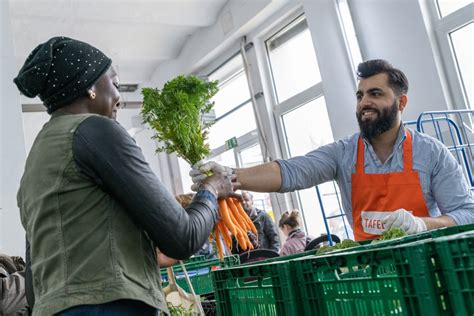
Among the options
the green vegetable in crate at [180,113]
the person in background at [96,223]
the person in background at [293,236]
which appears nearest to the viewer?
the person in background at [96,223]

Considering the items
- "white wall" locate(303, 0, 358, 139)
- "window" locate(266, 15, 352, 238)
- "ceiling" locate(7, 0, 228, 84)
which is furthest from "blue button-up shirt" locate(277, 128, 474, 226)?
"ceiling" locate(7, 0, 228, 84)

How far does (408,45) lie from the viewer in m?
5.77

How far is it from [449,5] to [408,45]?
0.55 meters

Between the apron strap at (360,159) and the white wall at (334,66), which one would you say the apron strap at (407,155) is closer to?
the apron strap at (360,159)

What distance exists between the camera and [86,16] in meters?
7.72

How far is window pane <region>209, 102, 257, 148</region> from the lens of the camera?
9.02 m

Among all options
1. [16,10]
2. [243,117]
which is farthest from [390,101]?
[243,117]

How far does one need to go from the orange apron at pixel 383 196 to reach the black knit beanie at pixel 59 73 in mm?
1423

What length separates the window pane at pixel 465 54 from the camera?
546cm

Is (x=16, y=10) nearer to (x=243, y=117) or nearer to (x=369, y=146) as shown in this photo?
(x=243, y=117)

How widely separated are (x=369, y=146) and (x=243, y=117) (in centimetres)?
675

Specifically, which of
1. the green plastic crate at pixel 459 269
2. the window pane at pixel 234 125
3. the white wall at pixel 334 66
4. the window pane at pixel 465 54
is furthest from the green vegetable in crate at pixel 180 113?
the window pane at pixel 234 125

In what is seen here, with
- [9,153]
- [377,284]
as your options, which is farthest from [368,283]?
[9,153]

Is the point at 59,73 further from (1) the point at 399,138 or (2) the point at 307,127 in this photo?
(2) the point at 307,127
